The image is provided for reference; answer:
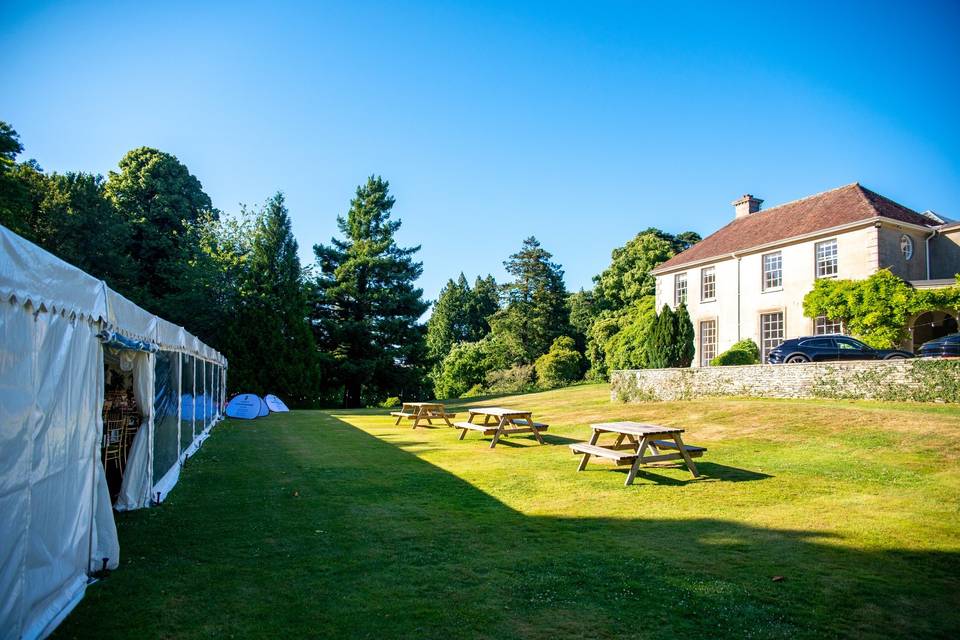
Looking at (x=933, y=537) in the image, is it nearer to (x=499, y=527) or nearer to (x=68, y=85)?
(x=499, y=527)

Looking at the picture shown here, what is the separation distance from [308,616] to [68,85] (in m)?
16.0

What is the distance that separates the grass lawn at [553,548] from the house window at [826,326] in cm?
1285

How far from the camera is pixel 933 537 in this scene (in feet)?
18.3

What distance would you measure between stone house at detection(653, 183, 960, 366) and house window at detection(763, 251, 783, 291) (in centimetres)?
4

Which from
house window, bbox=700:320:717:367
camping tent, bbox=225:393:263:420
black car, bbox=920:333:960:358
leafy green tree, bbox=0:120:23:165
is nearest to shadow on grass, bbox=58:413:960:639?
black car, bbox=920:333:960:358

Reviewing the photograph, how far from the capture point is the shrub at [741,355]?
23328mm

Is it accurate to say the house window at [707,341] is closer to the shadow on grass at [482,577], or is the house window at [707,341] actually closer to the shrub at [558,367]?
the shrub at [558,367]

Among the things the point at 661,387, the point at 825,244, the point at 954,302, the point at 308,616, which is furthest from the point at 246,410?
the point at 954,302

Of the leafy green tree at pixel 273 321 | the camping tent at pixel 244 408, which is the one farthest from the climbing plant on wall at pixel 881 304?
the leafy green tree at pixel 273 321

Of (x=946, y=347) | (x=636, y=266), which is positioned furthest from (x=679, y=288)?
(x=946, y=347)

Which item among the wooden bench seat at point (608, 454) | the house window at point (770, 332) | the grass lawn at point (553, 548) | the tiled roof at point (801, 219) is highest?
the tiled roof at point (801, 219)

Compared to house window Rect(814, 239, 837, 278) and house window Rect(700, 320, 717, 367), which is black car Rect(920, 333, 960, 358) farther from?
house window Rect(700, 320, 717, 367)

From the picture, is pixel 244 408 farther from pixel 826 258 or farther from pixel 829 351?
pixel 826 258

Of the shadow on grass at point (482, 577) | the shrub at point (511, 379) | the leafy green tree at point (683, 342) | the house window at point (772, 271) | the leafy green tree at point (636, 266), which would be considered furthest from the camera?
the shrub at point (511, 379)
